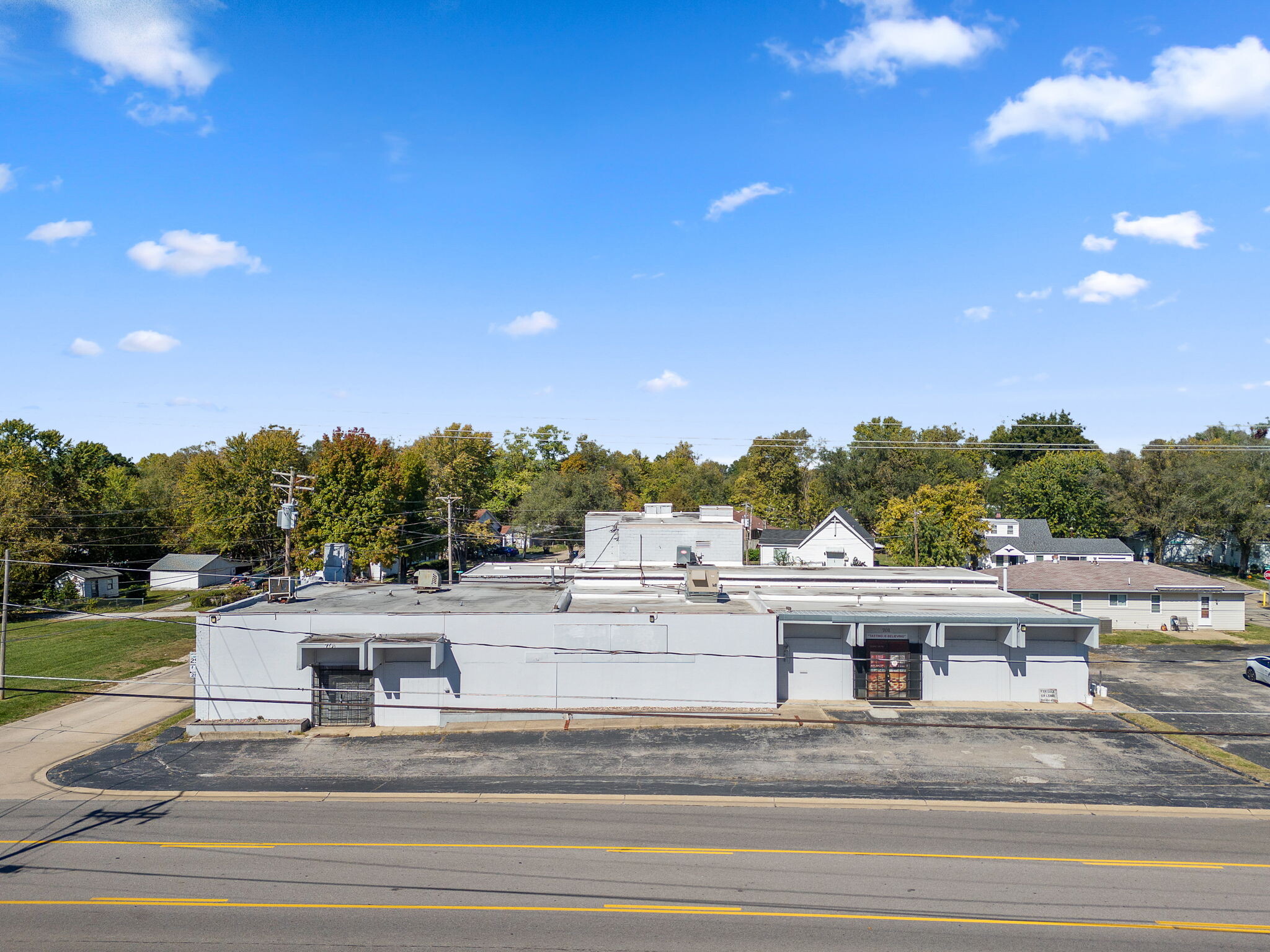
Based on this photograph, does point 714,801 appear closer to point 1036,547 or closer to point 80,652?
point 80,652

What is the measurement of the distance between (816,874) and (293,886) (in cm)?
1179

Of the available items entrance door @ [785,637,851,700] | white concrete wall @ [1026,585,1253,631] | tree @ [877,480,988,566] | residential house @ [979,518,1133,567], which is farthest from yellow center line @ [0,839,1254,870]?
residential house @ [979,518,1133,567]

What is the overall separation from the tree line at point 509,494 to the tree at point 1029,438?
41.3 feet

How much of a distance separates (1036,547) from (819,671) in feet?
182

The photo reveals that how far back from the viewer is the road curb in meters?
20.7

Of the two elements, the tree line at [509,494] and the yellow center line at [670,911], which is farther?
the tree line at [509,494]

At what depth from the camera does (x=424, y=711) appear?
96.2 feet

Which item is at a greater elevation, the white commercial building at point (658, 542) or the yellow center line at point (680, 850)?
the white commercial building at point (658, 542)

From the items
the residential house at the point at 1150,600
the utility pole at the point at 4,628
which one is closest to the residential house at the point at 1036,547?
the residential house at the point at 1150,600

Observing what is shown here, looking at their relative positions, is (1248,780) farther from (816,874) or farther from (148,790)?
(148,790)

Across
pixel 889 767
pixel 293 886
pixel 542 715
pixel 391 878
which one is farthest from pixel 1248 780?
pixel 293 886

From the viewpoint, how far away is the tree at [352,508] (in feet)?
211

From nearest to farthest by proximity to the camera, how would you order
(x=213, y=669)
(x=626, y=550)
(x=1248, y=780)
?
(x=1248, y=780) → (x=213, y=669) → (x=626, y=550)

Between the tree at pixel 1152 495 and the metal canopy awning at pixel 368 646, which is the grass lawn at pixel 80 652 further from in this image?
the tree at pixel 1152 495
